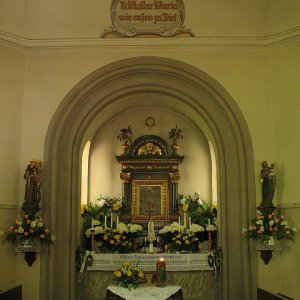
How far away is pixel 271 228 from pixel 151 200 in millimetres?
2904

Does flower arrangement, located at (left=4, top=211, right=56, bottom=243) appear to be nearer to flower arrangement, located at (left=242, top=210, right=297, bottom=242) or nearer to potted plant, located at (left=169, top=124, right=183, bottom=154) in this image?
potted plant, located at (left=169, top=124, right=183, bottom=154)

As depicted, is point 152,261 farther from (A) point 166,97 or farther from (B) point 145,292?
(A) point 166,97

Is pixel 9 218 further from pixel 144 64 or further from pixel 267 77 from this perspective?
pixel 267 77

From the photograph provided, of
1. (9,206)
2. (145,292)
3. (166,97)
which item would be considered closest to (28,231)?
(9,206)

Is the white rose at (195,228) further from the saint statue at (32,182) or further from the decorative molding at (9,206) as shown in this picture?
the decorative molding at (9,206)

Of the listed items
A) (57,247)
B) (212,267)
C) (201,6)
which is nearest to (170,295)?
(212,267)

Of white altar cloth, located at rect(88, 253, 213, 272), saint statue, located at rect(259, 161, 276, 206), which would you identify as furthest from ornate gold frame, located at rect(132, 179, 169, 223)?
saint statue, located at rect(259, 161, 276, 206)

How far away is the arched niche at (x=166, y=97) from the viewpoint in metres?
8.84

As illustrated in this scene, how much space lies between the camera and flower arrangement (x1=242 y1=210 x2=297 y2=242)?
8.40m

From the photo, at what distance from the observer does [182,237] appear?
936cm

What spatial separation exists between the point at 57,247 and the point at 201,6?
5284 millimetres

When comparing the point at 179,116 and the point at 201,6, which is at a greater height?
the point at 201,6

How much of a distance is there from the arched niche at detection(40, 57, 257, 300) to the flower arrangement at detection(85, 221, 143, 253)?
0.46 meters

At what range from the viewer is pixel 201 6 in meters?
9.22
